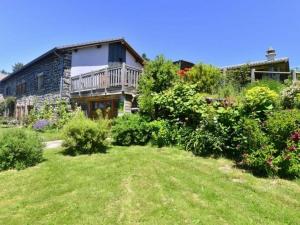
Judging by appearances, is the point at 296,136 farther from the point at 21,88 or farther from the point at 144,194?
the point at 21,88

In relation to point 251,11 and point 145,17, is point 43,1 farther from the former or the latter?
point 251,11

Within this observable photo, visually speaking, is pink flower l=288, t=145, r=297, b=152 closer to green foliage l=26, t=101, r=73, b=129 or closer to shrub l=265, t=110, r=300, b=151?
shrub l=265, t=110, r=300, b=151

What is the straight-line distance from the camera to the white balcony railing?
1345 centimetres

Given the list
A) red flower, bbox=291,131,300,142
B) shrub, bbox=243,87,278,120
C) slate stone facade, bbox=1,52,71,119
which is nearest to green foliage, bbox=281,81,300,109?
shrub, bbox=243,87,278,120

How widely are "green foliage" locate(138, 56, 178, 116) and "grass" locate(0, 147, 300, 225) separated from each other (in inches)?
158

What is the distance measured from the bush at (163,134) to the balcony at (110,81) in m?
4.02

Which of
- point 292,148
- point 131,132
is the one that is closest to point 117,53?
point 131,132

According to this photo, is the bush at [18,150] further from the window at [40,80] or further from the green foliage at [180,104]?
the window at [40,80]

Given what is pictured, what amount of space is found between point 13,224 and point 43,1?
1134cm

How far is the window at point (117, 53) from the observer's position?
1886cm

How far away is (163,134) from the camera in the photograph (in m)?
9.62

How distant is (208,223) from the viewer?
4.51 metres

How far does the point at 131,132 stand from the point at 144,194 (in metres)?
4.57

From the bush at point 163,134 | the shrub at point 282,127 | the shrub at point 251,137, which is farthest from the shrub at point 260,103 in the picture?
the bush at point 163,134
